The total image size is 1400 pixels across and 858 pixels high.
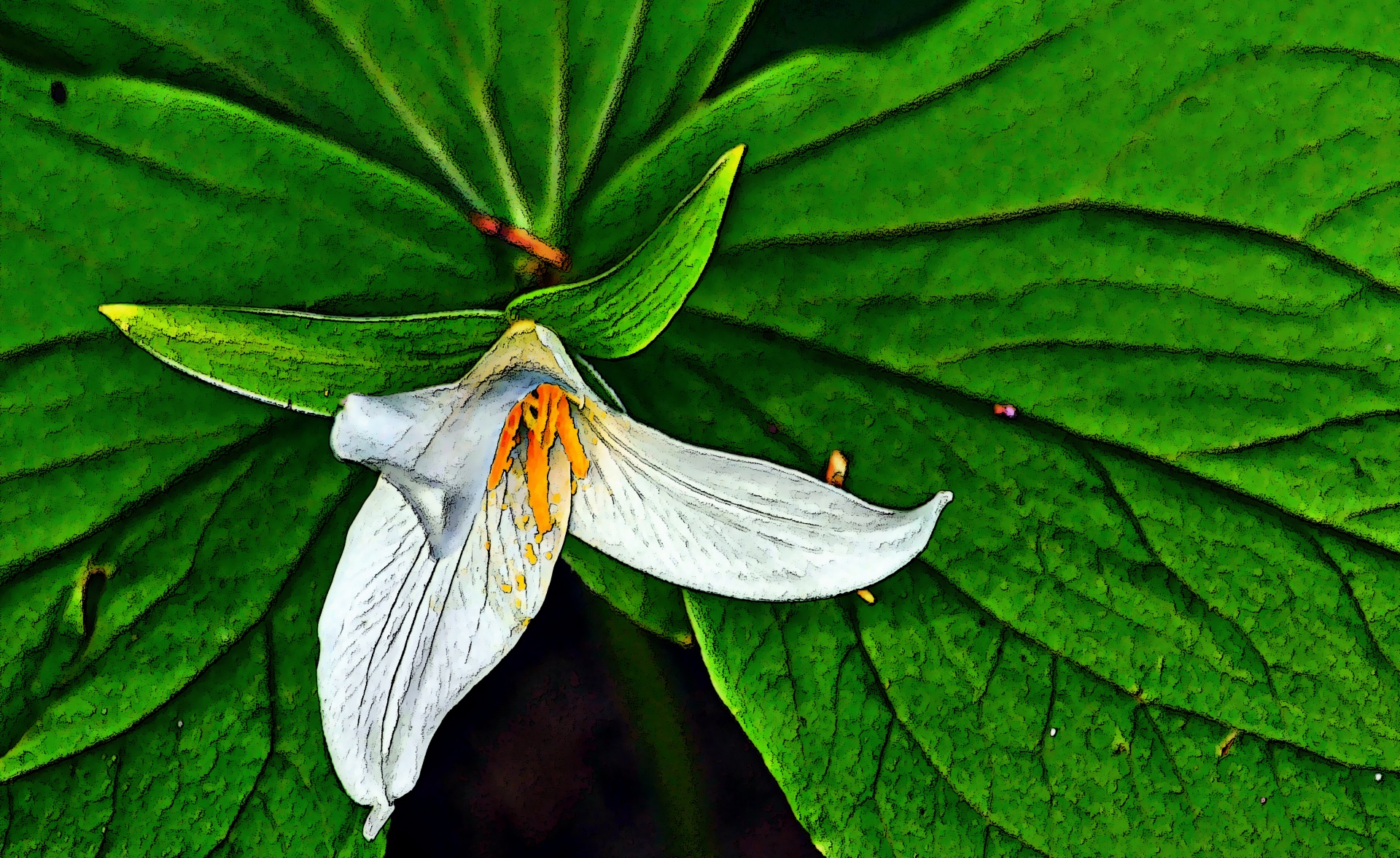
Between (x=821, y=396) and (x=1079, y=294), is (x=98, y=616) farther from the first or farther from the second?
(x=1079, y=294)

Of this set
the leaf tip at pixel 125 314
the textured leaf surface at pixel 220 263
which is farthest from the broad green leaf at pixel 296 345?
the textured leaf surface at pixel 220 263

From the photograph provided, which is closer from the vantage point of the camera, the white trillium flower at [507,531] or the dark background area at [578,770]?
the white trillium flower at [507,531]

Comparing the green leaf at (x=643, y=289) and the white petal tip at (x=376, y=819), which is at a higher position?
the green leaf at (x=643, y=289)

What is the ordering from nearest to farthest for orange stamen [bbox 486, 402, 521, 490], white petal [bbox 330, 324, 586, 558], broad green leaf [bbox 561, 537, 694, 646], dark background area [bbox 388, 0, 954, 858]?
1. white petal [bbox 330, 324, 586, 558]
2. orange stamen [bbox 486, 402, 521, 490]
3. broad green leaf [bbox 561, 537, 694, 646]
4. dark background area [bbox 388, 0, 954, 858]

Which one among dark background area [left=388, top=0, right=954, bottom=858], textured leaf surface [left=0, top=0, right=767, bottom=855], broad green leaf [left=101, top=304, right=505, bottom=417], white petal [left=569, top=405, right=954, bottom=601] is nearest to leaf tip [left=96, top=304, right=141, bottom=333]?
broad green leaf [left=101, top=304, right=505, bottom=417]

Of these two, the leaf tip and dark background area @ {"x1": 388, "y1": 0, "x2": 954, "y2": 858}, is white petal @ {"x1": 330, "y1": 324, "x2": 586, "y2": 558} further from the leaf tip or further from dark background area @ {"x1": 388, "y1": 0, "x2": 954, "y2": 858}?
dark background area @ {"x1": 388, "y1": 0, "x2": 954, "y2": 858}

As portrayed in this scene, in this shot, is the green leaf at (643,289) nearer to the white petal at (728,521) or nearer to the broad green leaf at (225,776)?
the white petal at (728,521)
